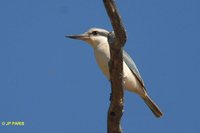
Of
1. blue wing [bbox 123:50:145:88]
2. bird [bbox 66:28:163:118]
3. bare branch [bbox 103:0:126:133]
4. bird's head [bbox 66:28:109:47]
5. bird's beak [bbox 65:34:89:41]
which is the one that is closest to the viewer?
bare branch [bbox 103:0:126:133]

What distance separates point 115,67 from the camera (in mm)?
6859

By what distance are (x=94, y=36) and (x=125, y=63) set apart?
2.66 ft

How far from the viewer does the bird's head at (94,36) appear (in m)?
10.4

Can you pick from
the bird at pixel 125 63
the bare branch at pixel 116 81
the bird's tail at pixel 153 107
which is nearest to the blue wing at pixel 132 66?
the bird at pixel 125 63

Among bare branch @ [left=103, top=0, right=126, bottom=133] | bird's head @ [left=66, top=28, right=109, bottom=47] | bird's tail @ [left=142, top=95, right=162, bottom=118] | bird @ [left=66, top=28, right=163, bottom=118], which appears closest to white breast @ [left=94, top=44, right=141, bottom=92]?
bird @ [left=66, top=28, right=163, bottom=118]

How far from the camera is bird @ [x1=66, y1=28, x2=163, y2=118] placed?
1009cm

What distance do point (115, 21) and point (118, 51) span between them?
0.52m

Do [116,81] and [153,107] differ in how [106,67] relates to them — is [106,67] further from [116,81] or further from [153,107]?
[116,81]

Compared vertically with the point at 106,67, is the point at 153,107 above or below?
below

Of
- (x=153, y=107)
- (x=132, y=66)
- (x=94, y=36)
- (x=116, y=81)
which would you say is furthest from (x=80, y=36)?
(x=116, y=81)

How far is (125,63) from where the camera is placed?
1046 centimetres

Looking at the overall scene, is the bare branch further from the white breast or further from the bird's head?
the bird's head

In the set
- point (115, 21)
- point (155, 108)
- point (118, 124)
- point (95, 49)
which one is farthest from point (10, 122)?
point (115, 21)

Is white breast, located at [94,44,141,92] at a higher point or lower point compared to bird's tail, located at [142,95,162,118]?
higher
